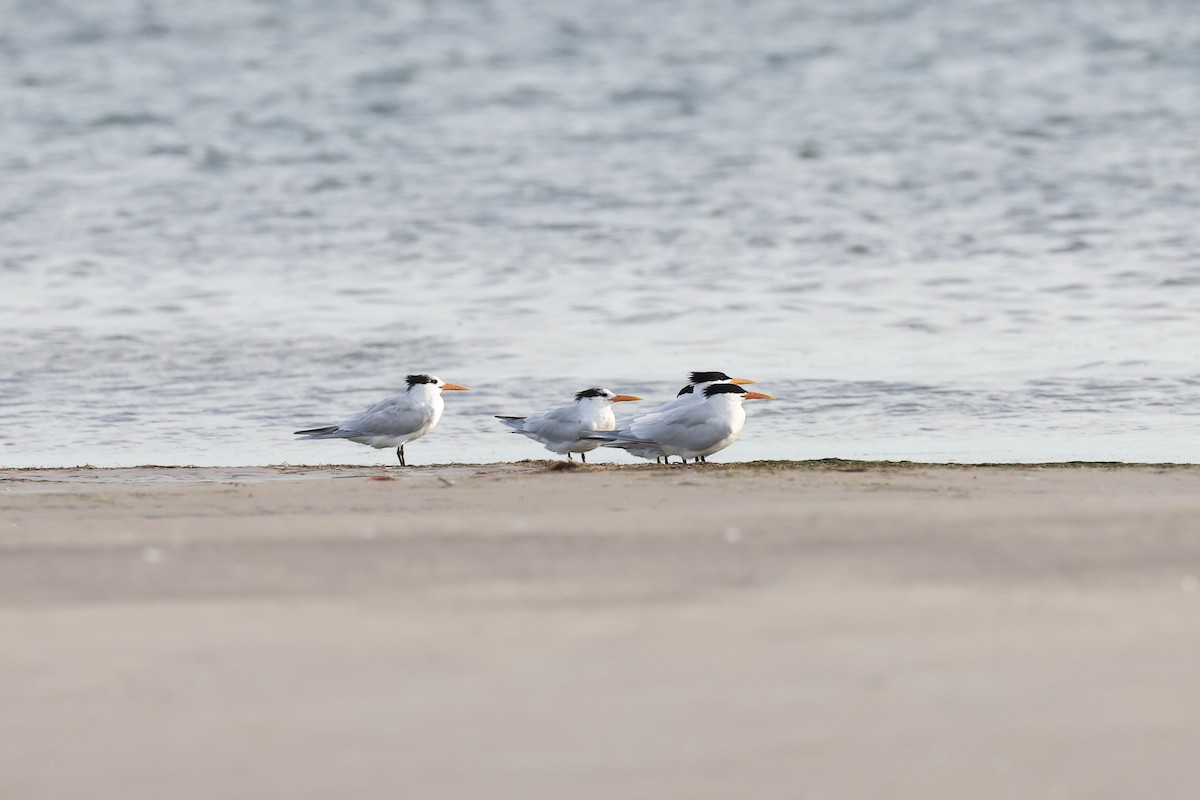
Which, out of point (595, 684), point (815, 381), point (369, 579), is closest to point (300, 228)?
point (815, 381)

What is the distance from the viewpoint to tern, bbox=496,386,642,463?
750 centimetres

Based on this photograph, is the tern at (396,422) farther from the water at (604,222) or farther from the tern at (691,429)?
the tern at (691,429)

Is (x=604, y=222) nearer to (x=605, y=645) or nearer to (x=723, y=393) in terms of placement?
(x=723, y=393)

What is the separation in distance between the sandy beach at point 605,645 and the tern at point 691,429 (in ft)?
4.60

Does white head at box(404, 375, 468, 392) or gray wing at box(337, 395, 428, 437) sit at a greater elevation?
white head at box(404, 375, 468, 392)

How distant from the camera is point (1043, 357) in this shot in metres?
9.56

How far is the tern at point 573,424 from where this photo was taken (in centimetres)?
750

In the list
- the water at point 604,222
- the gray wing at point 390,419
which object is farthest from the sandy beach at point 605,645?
the water at point 604,222

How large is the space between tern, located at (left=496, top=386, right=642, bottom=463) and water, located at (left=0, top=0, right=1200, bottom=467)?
34 centimetres

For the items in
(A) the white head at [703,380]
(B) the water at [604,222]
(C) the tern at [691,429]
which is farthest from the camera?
(B) the water at [604,222]

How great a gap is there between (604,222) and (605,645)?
1100 cm

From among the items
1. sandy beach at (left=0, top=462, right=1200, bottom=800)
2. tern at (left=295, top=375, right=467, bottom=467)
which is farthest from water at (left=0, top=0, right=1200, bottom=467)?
sandy beach at (left=0, top=462, right=1200, bottom=800)

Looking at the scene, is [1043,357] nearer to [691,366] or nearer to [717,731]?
[691,366]

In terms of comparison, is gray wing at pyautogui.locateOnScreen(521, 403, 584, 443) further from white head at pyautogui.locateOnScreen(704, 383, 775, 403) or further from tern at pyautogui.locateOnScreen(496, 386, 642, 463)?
white head at pyautogui.locateOnScreen(704, 383, 775, 403)
